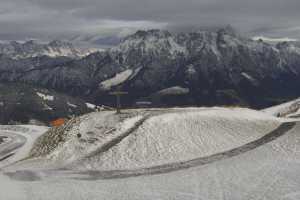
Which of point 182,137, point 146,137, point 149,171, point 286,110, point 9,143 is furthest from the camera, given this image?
point 286,110

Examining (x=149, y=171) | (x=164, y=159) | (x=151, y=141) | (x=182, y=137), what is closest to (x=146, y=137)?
(x=151, y=141)

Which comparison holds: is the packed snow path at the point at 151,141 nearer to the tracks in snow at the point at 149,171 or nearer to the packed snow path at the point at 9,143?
the tracks in snow at the point at 149,171

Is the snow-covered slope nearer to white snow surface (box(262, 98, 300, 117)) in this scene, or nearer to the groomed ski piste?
the groomed ski piste

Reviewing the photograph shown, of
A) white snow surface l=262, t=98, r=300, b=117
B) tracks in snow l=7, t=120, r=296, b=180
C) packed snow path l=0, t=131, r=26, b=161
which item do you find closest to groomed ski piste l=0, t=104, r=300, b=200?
tracks in snow l=7, t=120, r=296, b=180

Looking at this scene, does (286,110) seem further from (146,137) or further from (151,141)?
(151,141)

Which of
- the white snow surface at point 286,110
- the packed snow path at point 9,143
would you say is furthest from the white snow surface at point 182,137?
the packed snow path at point 9,143

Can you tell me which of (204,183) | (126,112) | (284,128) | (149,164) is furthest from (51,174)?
(284,128)

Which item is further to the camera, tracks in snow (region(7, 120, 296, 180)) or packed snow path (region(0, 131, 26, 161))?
packed snow path (region(0, 131, 26, 161))

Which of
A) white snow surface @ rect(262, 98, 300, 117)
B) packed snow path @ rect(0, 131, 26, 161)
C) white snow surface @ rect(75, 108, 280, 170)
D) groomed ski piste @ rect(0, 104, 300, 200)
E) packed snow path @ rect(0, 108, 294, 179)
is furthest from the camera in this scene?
white snow surface @ rect(262, 98, 300, 117)

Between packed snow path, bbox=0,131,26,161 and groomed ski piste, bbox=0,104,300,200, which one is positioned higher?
groomed ski piste, bbox=0,104,300,200
